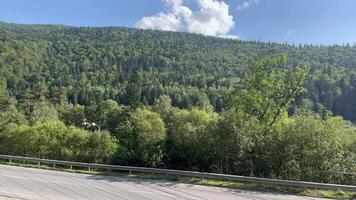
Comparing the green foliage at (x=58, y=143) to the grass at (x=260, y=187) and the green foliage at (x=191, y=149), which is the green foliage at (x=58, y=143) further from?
the grass at (x=260, y=187)

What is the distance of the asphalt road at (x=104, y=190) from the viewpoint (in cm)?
1811

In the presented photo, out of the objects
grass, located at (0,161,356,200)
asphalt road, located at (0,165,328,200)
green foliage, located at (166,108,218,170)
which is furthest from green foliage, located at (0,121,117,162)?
grass, located at (0,161,356,200)

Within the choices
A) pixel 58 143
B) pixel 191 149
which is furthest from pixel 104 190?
pixel 58 143

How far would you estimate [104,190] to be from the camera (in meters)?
19.5

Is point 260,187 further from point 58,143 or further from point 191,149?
point 58,143

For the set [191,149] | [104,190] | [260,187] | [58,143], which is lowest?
[104,190]

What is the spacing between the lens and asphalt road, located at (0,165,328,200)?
18.1 metres

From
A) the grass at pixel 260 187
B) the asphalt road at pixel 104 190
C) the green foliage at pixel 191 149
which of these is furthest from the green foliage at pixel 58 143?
the grass at pixel 260 187

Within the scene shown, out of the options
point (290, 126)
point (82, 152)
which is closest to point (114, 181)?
point (290, 126)

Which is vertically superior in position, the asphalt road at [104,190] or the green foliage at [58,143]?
the green foliage at [58,143]

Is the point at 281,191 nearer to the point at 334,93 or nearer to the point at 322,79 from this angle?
the point at 334,93

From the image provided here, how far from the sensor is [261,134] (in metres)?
26.4

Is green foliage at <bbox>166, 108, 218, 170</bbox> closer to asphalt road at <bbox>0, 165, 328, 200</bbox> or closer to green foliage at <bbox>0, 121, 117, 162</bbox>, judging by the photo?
asphalt road at <bbox>0, 165, 328, 200</bbox>

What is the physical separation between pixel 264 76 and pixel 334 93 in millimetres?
137603
